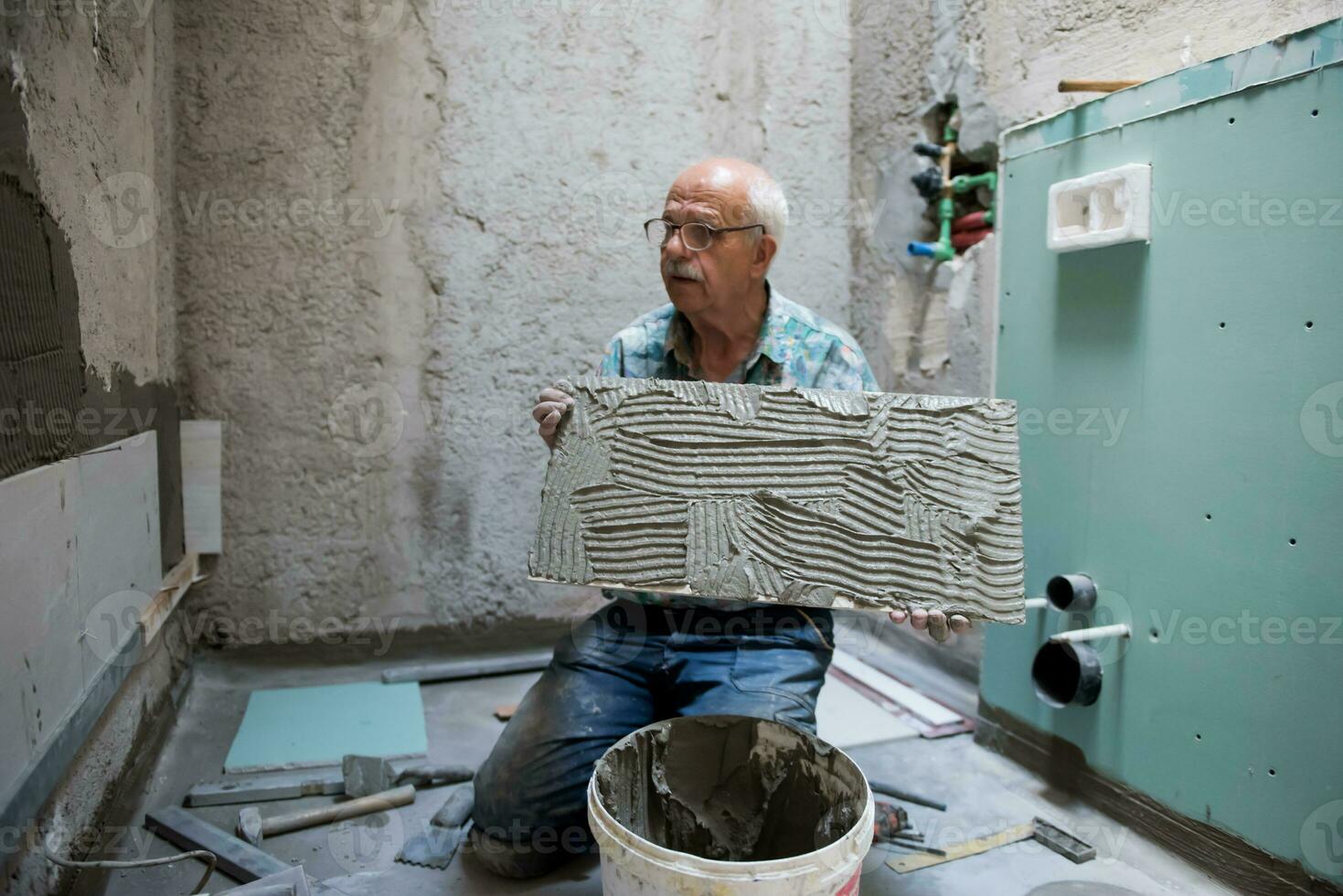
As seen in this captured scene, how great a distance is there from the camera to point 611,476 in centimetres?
141

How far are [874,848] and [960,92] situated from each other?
2.01 metres

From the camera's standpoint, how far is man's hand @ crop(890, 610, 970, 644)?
4.33ft

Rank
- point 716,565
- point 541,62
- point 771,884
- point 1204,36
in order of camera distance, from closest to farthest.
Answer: point 771,884 → point 716,565 → point 1204,36 → point 541,62

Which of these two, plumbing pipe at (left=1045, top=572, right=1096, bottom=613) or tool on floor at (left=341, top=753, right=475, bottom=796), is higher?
plumbing pipe at (left=1045, top=572, right=1096, bottom=613)

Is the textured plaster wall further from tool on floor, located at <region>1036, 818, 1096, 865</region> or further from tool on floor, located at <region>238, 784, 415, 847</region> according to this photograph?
tool on floor, located at <region>1036, 818, 1096, 865</region>

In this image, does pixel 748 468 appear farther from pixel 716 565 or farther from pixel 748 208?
pixel 748 208

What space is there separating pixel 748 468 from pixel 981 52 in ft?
5.41

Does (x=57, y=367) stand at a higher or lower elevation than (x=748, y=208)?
lower

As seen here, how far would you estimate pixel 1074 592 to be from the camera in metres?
1.79

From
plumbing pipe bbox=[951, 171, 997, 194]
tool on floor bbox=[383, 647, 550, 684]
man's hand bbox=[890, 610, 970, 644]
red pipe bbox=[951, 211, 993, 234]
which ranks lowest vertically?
tool on floor bbox=[383, 647, 550, 684]

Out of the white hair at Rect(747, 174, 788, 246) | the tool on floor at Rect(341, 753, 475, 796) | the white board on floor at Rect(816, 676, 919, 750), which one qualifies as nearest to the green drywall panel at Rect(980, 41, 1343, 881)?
the white board on floor at Rect(816, 676, 919, 750)

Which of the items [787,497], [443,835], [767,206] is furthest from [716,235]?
[443,835]

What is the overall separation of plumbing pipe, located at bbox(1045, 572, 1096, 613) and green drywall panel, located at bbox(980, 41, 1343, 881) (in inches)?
1.2

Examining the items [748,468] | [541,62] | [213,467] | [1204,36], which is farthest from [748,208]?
[213,467]
